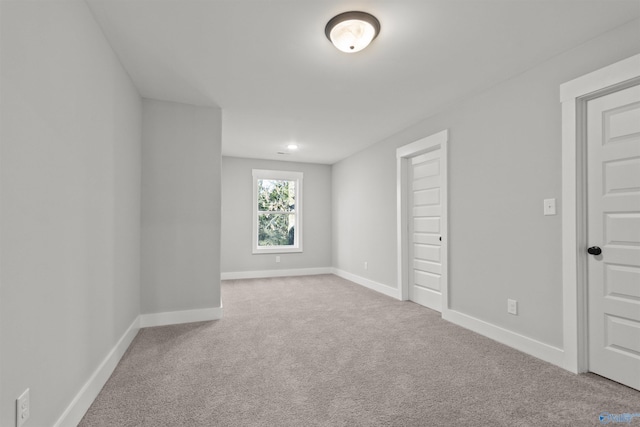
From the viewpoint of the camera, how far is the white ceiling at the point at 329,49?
6.44 feet

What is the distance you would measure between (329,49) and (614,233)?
242 cm

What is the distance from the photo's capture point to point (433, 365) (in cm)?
245

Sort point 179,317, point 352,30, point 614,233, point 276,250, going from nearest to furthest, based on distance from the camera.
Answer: point 352,30 < point 614,233 < point 179,317 < point 276,250

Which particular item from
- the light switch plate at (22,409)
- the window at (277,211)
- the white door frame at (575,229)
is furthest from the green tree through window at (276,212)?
the light switch plate at (22,409)

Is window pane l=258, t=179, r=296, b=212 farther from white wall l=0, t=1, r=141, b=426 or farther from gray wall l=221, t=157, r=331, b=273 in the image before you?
white wall l=0, t=1, r=141, b=426

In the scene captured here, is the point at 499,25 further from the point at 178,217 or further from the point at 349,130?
the point at 178,217

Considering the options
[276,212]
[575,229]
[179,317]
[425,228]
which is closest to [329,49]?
[575,229]

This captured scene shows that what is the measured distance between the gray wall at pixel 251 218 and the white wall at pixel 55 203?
149 inches

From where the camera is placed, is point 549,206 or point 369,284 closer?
point 549,206

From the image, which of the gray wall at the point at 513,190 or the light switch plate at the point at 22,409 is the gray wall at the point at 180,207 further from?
the gray wall at the point at 513,190

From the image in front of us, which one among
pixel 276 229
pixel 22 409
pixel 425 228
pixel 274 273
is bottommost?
pixel 274 273

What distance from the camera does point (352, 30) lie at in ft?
6.79

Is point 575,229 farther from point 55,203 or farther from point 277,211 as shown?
point 277,211

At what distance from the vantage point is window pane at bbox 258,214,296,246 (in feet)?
21.8
